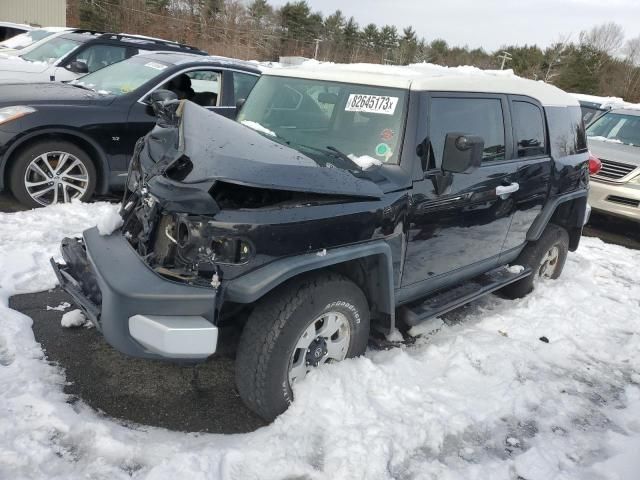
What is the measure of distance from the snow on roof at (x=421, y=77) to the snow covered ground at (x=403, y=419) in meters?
1.74

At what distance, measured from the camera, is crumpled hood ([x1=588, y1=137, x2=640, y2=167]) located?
27.3ft

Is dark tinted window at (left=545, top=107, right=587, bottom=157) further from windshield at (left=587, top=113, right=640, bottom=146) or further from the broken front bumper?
windshield at (left=587, top=113, right=640, bottom=146)

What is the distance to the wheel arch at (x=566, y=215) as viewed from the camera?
15.2 feet

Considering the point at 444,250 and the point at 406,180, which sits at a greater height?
the point at 406,180

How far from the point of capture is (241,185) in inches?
99.1

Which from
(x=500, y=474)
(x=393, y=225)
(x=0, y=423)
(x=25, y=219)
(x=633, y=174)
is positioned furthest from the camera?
(x=633, y=174)

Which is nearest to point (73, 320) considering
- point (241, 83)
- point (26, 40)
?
point (241, 83)

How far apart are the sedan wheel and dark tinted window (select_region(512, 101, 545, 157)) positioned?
4389 mm

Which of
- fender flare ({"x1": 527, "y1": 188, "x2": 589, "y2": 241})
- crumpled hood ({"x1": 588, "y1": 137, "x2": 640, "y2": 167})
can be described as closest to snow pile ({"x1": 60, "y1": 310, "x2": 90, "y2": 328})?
fender flare ({"x1": 527, "y1": 188, "x2": 589, "y2": 241})

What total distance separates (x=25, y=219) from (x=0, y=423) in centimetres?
311

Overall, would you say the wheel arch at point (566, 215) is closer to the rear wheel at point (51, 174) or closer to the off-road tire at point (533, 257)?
the off-road tire at point (533, 257)

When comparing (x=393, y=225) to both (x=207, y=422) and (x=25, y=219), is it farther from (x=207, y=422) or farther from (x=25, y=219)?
(x=25, y=219)

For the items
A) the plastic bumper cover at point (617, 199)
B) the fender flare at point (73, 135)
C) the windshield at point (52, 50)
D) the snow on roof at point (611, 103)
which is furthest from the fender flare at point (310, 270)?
the snow on roof at point (611, 103)

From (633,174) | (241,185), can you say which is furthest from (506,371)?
(633,174)
